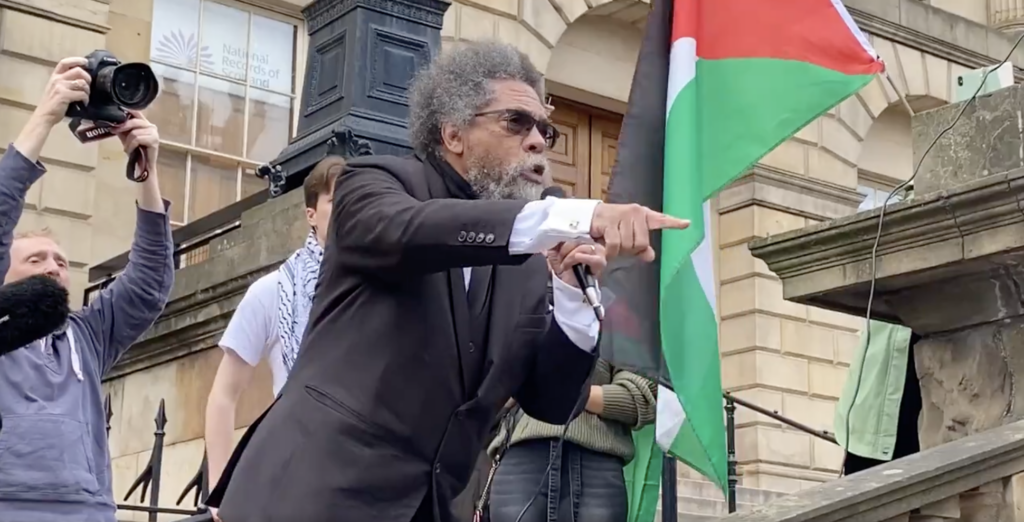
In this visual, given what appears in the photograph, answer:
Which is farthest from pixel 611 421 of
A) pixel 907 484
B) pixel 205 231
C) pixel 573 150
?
pixel 573 150

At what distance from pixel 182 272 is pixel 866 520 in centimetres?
635

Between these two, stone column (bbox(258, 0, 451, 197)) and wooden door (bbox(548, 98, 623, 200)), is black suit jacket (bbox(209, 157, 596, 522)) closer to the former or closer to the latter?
stone column (bbox(258, 0, 451, 197))

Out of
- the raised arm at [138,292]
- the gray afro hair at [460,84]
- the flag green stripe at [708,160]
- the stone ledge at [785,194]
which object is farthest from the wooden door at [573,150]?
the gray afro hair at [460,84]

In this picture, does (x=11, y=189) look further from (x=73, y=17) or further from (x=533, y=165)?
(x=73, y=17)

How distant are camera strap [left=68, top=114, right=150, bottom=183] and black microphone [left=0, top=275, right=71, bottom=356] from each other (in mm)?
1416

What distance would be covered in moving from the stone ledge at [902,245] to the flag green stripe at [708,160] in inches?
16.1

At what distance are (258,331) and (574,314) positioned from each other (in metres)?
2.25

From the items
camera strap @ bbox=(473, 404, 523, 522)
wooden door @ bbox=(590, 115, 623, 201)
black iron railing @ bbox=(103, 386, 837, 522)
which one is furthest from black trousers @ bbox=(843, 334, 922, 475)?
wooden door @ bbox=(590, 115, 623, 201)

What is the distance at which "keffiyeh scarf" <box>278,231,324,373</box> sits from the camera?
4859mm

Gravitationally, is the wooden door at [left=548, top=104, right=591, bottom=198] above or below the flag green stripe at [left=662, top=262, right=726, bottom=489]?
above

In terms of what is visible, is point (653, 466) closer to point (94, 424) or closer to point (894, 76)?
point (94, 424)

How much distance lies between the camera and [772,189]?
58.7ft

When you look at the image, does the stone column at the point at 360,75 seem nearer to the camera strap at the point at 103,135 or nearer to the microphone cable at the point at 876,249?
the microphone cable at the point at 876,249

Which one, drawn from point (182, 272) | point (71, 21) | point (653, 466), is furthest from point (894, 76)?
point (653, 466)
